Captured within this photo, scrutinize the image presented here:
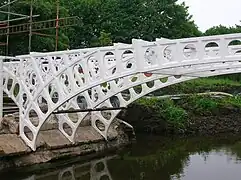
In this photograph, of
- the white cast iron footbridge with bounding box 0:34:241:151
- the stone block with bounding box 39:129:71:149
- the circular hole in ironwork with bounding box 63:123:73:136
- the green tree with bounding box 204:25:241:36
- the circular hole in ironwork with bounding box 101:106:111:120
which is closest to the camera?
the white cast iron footbridge with bounding box 0:34:241:151

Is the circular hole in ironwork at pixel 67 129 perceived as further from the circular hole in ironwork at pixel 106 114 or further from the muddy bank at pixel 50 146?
the circular hole in ironwork at pixel 106 114

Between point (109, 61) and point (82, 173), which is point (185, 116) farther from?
point (82, 173)

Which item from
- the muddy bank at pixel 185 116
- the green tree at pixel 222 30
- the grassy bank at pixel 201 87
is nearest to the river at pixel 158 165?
the muddy bank at pixel 185 116

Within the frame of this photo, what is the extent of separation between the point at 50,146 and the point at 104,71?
491 centimetres

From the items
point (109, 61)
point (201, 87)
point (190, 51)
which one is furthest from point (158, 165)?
point (201, 87)

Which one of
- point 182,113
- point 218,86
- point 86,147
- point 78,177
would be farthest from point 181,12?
point 78,177

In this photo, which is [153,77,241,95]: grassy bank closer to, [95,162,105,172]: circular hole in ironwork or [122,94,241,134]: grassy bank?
[122,94,241,134]: grassy bank

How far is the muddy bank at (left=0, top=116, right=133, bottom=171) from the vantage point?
56.2ft

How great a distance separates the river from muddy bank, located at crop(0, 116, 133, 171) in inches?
23.5

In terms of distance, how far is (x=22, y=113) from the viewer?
18094 millimetres

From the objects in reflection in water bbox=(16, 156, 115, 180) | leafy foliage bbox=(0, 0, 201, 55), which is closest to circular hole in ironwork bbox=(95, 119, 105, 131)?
reflection in water bbox=(16, 156, 115, 180)

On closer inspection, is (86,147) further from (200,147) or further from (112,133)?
(200,147)

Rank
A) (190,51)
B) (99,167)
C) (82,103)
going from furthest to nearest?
1. (82,103)
2. (99,167)
3. (190,51)

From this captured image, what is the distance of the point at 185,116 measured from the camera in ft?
87.8
